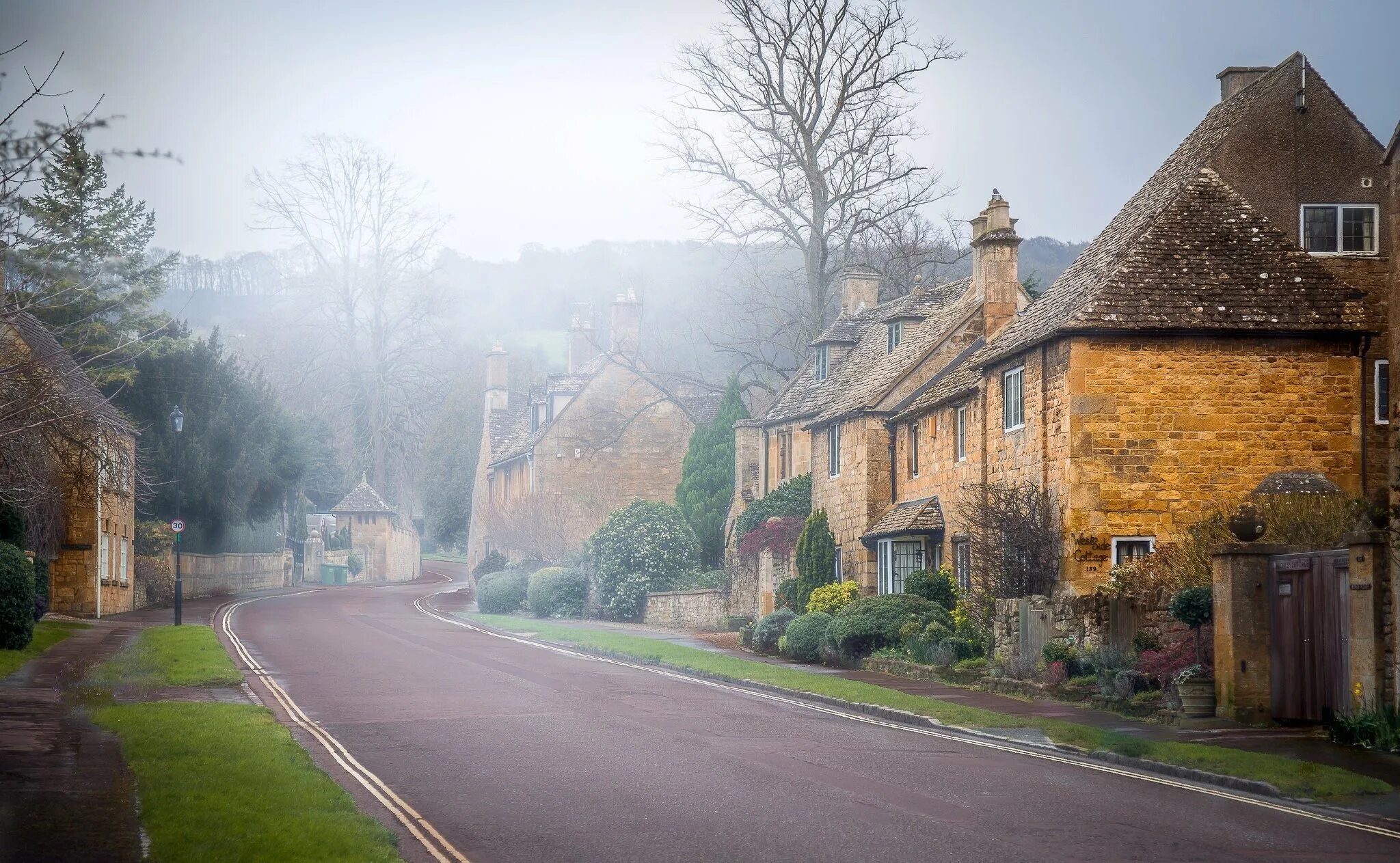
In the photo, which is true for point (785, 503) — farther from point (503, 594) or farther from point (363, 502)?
point (363, 502)

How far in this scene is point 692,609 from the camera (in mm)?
43938

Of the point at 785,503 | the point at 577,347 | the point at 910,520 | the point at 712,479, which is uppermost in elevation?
the point at 577,347

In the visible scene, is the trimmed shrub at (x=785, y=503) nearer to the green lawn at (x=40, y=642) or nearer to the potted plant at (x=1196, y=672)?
the green lawn at (x=40, y=642)

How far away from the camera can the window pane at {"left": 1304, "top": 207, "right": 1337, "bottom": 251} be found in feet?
98.7

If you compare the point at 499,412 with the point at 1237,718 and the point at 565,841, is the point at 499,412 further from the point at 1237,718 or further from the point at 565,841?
the point at 565,841

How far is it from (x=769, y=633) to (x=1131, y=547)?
1054 centimetres

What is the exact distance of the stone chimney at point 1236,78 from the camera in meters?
32.0

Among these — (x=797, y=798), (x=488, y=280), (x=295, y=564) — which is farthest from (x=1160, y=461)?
(x=488, y=280)

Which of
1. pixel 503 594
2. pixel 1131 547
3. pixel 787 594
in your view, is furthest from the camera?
pixel 503 594

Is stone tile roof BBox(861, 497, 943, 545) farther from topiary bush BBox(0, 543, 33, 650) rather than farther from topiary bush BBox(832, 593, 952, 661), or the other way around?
topiary bush BBox(0, 543, 33, 650)

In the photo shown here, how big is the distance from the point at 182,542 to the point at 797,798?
45.1 m

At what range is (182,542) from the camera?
173 ft

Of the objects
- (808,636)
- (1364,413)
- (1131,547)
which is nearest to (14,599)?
(808,636)

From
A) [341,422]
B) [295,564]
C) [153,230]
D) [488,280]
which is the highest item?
[488,280]
